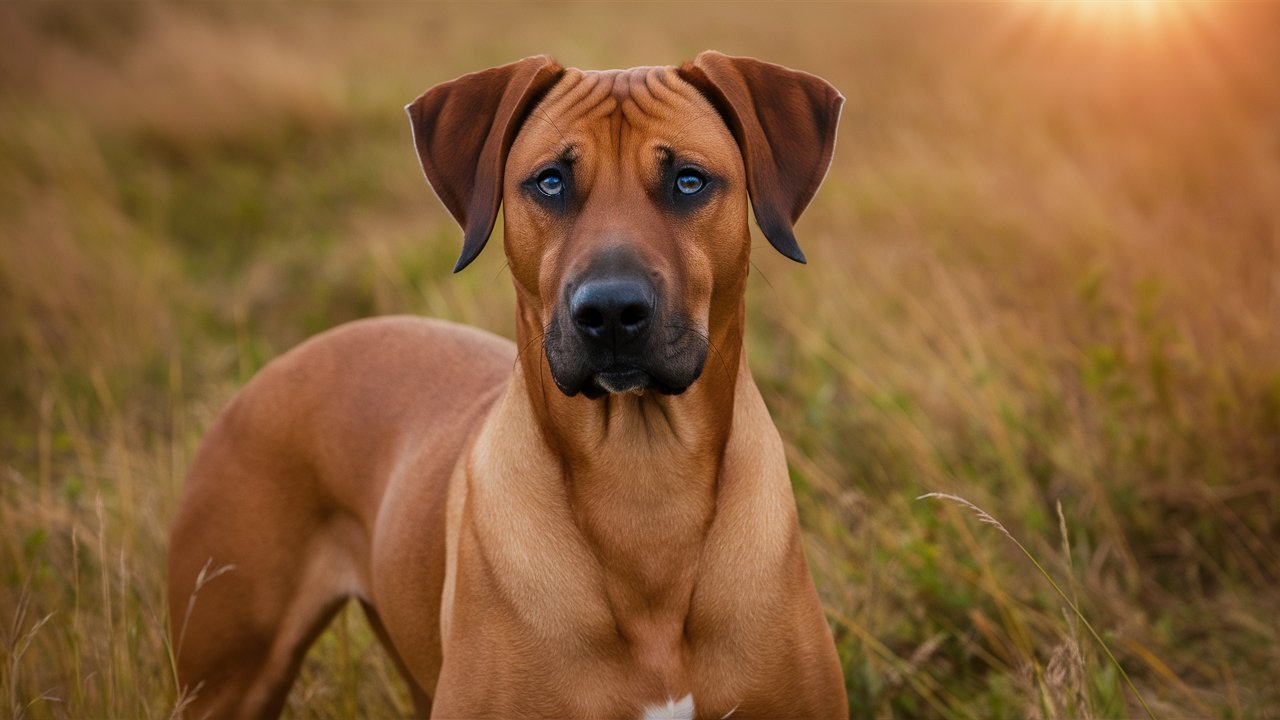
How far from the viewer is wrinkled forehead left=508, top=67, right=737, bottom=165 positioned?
266 centimetres

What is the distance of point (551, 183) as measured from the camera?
2.72 m

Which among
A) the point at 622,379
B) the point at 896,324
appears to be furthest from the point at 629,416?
the point at 896,324

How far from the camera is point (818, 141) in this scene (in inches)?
111

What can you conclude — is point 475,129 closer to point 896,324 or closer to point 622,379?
point 622,379

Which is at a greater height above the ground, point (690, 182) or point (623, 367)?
point (690, 182)

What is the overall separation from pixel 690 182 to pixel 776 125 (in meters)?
0.30

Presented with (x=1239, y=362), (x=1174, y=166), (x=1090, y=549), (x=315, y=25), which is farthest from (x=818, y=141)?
(x=315, y=25)

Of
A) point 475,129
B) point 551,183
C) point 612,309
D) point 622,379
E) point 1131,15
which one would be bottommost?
point 622,379

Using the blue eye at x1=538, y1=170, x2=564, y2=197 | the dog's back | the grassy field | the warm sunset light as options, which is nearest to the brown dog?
the blue eye at x1=538, y1=170, x2=564, y2=197

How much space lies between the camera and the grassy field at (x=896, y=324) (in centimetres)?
371

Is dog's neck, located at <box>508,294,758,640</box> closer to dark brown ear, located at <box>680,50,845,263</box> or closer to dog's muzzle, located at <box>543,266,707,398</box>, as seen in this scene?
dog's muzzle, located at <box>543,266,707,398</box>

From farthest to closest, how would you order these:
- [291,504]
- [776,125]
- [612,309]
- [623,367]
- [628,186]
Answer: [291,504] < [776,125] < [628,186] < [623,367] < [612,309]

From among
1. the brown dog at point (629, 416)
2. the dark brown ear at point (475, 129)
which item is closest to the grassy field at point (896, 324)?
the brown dog at point (629, 416)

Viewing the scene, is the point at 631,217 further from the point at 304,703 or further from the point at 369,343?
the point at 304,703
